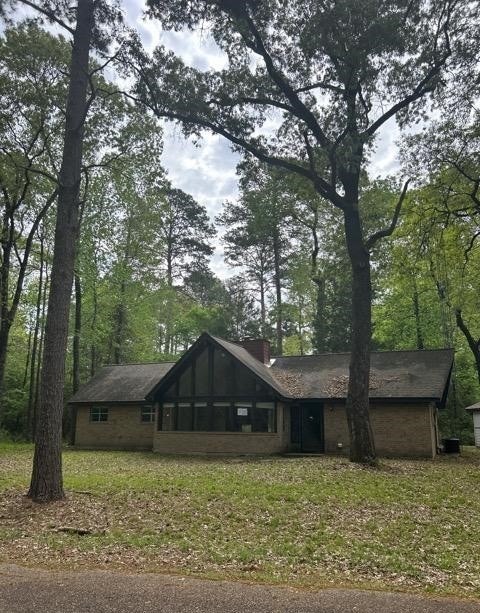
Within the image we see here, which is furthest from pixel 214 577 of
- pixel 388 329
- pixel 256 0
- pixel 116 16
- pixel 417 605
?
pixel 388 329

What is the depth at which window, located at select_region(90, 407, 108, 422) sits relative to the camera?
22797mm

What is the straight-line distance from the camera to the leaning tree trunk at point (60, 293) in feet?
29.5

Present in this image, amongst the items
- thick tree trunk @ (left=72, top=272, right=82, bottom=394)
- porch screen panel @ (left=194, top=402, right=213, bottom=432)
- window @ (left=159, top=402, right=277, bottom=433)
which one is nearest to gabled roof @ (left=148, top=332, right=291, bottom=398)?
window @ (left=159, top=402, right=277, bottom=433)

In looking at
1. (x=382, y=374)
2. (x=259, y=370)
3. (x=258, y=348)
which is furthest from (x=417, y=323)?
(x=259, y=370)

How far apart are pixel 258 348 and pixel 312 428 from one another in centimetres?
503

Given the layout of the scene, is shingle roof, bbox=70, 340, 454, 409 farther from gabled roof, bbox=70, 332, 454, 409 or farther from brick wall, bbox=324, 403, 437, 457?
brick wall, bbox=324, 403, 437, 457

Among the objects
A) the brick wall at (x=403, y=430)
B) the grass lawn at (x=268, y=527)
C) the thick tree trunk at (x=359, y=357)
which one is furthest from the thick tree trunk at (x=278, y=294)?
the grass lawn at (x=268, y=527)

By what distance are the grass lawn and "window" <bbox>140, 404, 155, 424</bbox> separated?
9.17m

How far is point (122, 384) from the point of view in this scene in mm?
23641

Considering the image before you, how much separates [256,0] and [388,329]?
22.7 meters

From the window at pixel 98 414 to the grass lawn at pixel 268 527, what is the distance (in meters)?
9.97

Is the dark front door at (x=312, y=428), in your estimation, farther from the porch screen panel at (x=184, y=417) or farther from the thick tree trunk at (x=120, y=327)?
the thick tree trunk at (x=120, y=327)

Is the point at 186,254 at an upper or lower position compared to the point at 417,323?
upper

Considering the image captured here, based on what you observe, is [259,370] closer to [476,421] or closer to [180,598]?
[476,421]
